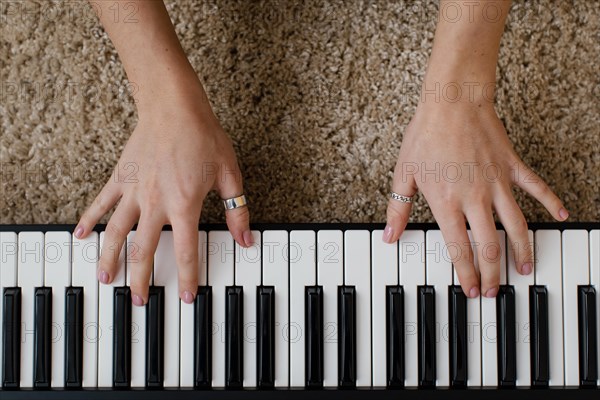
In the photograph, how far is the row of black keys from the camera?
0.72m

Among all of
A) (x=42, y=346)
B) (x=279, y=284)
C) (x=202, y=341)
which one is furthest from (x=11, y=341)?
(x=279, y=284)

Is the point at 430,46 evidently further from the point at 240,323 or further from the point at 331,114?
the point at 240,323

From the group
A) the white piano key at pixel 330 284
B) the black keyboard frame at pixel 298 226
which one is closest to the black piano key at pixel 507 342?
the black keyboard frame at pixel 298 226

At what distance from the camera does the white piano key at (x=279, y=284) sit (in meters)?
0.73

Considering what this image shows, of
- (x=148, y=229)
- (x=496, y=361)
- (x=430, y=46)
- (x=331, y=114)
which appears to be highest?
(x=430, y=46)

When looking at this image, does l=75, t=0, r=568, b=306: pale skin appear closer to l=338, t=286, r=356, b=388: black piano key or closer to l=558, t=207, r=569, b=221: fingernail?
l=558, t=207, r=569, b=221: fingernail

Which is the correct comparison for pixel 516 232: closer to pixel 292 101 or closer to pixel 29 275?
pixel 292 101

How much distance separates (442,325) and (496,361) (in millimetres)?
86

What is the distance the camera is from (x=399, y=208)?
0.75m

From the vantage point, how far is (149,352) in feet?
2.37

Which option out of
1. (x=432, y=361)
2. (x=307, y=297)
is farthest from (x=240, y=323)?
(x=432, y=361)

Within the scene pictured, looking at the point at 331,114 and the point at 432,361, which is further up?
the point at 331,114

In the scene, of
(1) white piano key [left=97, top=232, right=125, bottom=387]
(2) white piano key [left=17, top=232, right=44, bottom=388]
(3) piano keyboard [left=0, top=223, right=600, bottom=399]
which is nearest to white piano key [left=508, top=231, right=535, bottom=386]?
(3) piano keyboard [left=0, top=223, right=600, bottom=399]

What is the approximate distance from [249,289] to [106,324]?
0.20 m
